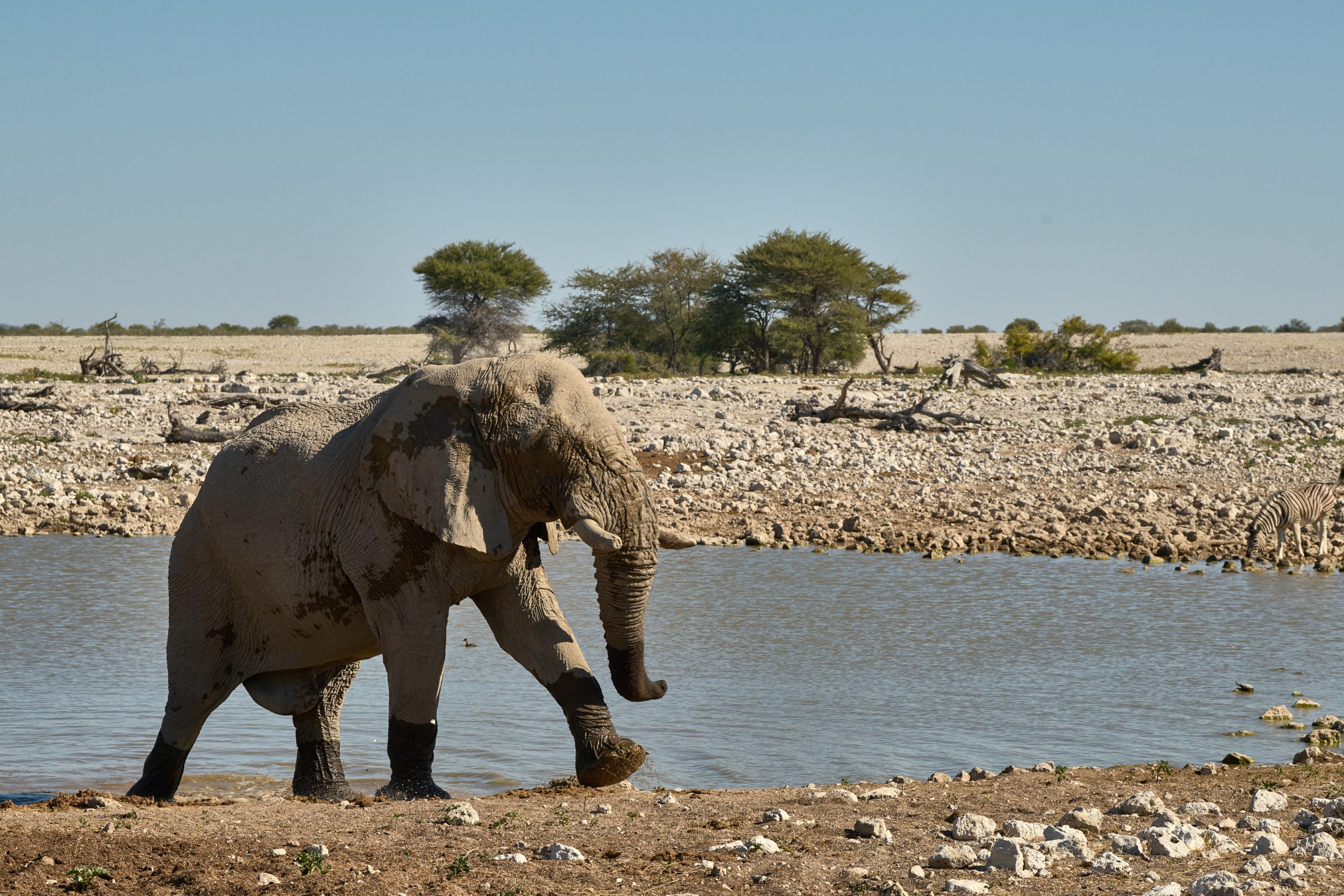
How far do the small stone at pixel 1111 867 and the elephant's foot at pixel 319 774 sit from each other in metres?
3.89

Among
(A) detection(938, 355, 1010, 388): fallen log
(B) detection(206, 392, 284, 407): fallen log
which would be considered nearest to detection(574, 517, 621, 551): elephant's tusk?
(B) detection(206, 392, 284, 407): fallen log

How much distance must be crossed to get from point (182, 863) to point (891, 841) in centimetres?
247

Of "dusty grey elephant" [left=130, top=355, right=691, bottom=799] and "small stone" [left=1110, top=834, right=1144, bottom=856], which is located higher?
"dusty grey elephant" [left=130, top=355, right=691, bottom=799]

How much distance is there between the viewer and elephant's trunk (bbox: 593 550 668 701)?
6.30 meters

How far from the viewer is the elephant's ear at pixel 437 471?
6.29 metres

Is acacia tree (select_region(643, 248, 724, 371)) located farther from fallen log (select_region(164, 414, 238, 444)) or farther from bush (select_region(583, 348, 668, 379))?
fallen log (select_region(164, 414, 238, 444))

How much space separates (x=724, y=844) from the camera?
5.24 meters

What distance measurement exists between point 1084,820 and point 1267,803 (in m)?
0.86

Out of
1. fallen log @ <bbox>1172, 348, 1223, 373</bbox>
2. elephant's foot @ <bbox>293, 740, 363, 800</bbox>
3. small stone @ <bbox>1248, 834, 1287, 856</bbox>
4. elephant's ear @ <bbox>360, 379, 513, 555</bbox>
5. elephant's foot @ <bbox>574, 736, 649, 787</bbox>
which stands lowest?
elephant's foot @ <bbox>293, 740, 363, 800</bbox>

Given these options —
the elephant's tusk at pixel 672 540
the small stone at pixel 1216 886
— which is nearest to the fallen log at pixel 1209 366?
the elephant's tusk at pixel 672 540

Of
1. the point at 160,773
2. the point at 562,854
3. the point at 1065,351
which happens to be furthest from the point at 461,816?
the point at 1065,351

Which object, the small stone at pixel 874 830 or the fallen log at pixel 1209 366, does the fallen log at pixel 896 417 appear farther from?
the fallen log at pixel 1209 366

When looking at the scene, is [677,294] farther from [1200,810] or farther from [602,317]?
[1200,810]

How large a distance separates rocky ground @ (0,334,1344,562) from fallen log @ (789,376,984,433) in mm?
188
